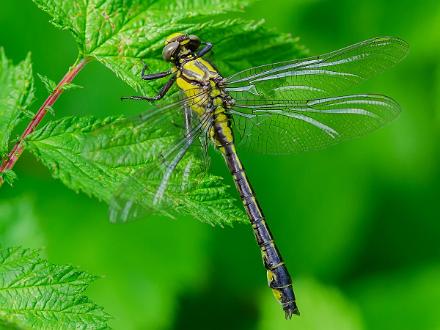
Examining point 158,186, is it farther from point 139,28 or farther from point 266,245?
point 266,245

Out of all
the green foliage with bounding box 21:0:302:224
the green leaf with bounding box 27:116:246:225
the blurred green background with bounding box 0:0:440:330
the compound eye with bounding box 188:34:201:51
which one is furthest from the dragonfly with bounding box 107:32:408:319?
the blurred green background with bounding box 0:0:440:330

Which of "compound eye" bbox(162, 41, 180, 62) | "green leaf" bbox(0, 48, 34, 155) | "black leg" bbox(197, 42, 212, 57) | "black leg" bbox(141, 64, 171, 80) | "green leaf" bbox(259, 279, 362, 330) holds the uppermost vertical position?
"black leg" bbox(197, 42, 212, 57)

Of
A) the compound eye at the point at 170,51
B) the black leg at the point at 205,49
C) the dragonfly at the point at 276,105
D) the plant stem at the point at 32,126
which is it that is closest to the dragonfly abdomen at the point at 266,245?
the dragonfly at the point at 276,105

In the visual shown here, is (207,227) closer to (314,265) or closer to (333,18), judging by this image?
(314,265)

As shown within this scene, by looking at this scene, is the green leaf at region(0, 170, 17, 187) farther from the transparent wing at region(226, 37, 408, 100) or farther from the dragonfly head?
the transparent wing at region(226, 37, 408, 100)

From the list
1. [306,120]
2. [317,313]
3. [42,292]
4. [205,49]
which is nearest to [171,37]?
[205,49]

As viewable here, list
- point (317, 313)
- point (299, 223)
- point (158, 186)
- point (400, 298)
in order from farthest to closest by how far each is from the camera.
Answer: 1. point (299, 223)
2. point (400, 298)
3. point (317, 313)
4. point (158, 186)
